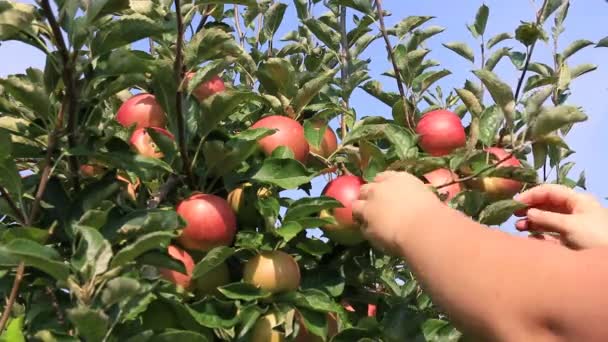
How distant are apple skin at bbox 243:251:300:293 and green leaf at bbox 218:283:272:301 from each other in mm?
17

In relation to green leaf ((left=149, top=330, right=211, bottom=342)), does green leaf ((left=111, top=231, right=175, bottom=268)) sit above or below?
above

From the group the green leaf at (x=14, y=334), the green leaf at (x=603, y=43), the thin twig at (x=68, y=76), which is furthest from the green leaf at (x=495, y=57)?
the green leaf at (x=14, y=334)

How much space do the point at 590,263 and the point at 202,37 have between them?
3.24 feet

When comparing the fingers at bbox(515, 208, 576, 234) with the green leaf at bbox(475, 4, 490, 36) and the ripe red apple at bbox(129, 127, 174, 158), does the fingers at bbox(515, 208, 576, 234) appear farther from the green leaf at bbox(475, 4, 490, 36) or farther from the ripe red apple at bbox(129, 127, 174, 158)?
the green leaf at bbox(475, 4, 490, 36)

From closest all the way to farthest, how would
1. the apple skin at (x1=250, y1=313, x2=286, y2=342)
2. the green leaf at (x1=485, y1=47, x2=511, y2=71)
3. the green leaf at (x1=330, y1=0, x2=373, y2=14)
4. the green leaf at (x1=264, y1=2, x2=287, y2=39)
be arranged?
the apple skin at (x1=250, y1=313, x2=286, y2=342) < the green leaf at (x1=330, y1=0, x2=373, y2=14) < the green leaf at (x1=485, y1=47, x2=511, y2=71) < the green leaf at (x1=264, y1=2, x2=287, y2=39)

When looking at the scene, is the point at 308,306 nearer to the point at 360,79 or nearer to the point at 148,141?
the point at 148,141

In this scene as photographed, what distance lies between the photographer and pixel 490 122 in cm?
200

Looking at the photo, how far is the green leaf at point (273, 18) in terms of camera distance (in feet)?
9.37

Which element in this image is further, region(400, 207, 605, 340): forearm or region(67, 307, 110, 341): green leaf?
region(67, 307, 110, 341): green leaf

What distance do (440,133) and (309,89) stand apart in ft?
1.12

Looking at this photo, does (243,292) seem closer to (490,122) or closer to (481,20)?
(490,122)

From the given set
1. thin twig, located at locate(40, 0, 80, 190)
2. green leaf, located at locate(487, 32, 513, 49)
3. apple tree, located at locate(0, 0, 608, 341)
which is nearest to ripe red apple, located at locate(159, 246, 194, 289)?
apple tree, located at locate(0, 0, 608, 341)

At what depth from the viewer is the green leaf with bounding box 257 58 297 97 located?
203 cm

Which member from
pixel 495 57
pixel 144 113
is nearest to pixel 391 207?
pixel 144 113
